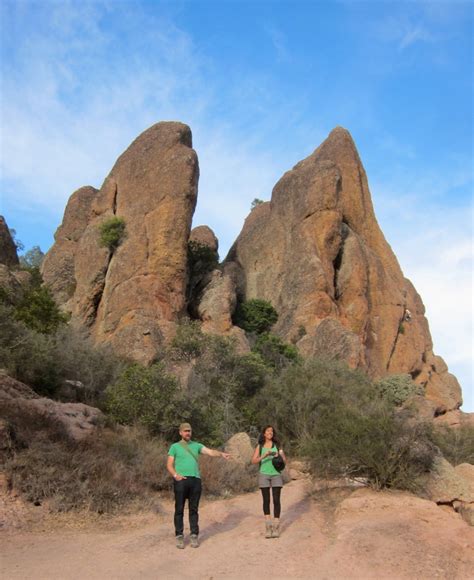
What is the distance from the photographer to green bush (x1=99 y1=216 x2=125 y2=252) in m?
28.5

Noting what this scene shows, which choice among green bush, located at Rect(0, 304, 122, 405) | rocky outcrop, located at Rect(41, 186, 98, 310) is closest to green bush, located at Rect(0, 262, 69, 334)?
green bush, located at Rect(0, 304, 122, 405)

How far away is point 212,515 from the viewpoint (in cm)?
973

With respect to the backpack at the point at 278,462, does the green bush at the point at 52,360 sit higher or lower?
higher

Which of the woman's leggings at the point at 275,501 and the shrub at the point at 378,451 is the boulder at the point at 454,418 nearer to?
the shrub at the point at 378,451

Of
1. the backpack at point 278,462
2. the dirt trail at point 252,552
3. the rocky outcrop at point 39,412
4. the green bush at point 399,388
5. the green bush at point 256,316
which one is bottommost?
the dirt trail at point 252,552

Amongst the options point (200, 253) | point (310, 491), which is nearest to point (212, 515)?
point (310, 491)

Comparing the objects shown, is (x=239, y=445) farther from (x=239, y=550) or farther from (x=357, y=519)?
(x=239, y=550)

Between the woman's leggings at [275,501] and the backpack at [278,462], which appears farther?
the woman's leggings at [275,501]

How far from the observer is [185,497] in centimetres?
741

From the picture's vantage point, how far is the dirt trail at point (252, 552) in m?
6.33

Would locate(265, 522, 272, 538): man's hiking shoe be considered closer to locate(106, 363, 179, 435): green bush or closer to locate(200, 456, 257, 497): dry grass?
locate(200, 456, 257, 497): dry grass

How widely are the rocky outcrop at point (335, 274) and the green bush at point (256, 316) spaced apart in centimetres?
55

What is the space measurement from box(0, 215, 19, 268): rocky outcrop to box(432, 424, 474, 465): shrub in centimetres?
2081

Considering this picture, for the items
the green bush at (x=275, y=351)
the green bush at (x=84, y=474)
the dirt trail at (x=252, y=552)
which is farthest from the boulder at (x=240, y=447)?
the green bush at (x=275, y=351)
